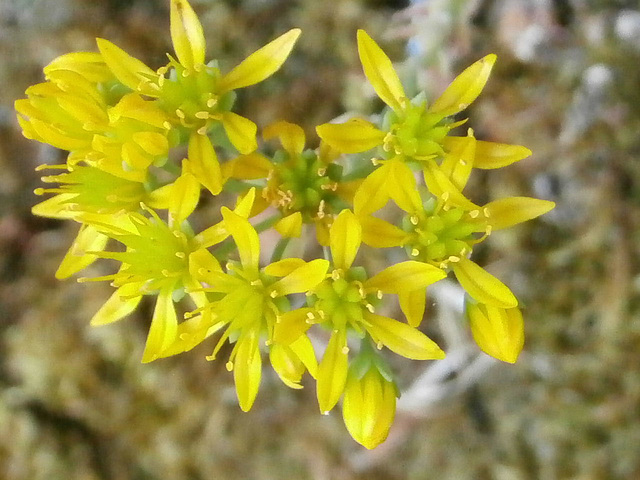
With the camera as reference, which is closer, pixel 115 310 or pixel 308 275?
pixel 308 275

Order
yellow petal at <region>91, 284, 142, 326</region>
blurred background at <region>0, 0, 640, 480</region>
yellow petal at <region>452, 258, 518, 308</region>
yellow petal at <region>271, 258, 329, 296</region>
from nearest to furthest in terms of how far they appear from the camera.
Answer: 1. yellow petal at <region>271, 258, 329, 296</region>
2. yellow petal at <region>452, 258, 518, 308</region>
3. yellow petal at <region>91, 284, 142, 326</region>
4. blurred background at <region>0, 0, 640, 480</region>

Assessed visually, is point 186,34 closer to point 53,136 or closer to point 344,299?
point 53,136

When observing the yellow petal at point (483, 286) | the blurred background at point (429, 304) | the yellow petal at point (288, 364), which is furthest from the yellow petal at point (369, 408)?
the blurred background at point (429, 304)

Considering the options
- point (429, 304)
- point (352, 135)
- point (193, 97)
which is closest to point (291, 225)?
point (352, 135)

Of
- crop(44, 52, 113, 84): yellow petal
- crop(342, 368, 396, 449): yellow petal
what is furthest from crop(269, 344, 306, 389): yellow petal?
crop(44, 52, 113, 84): yellow petal

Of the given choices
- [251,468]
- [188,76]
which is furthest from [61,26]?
[251,468]

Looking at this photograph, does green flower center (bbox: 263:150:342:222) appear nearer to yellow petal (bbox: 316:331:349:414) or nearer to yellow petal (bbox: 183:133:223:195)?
yellow petal (bbox: 183:133:223:195)

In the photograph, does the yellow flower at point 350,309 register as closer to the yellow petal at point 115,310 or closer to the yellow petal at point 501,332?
the yellow petal at point 501,332
